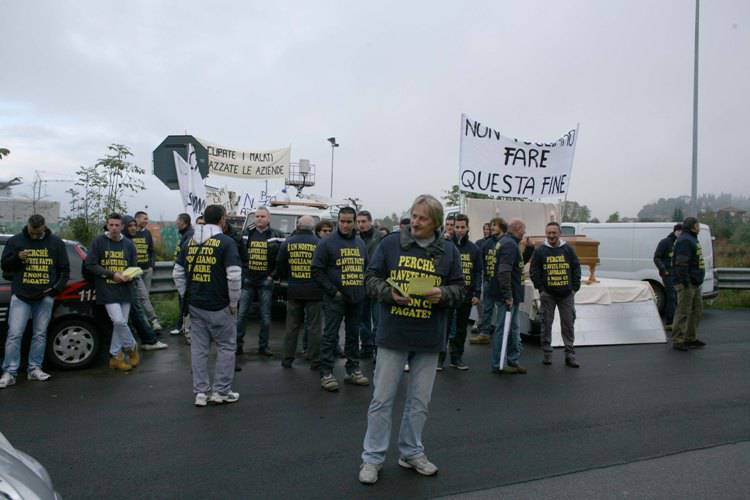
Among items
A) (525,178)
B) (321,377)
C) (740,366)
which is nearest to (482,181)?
(525,178)

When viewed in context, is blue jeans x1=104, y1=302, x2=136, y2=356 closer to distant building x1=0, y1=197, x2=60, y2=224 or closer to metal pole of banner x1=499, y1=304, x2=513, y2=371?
metal pole of banner x1=499, y1=304, x2=513, y2=371

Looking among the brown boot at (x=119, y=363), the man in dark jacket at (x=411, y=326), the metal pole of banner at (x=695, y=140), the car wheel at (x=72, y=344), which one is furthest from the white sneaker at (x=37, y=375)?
the metal pole of banner at (x=695, y=140)

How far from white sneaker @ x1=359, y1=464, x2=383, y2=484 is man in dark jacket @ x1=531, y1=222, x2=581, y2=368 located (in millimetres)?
4453

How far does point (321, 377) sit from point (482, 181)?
6.11 m

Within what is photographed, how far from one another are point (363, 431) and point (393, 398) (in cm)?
113

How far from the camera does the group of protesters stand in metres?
4.17

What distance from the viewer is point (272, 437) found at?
4980 mm

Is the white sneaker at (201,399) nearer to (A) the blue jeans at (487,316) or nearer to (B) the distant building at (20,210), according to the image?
(A) the blue jeans at (487,316)

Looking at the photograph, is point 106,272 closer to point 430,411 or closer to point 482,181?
point 430,411

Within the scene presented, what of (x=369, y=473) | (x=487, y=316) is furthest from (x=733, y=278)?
(x=369, y=473)

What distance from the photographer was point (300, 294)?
23.7 feet

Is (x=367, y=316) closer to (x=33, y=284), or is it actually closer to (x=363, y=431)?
(x=363, y=431)

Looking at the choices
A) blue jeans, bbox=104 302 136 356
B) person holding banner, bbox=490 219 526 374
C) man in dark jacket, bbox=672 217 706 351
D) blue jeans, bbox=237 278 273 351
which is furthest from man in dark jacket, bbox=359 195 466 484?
man in dark jacket, bbox=672 217 706 351

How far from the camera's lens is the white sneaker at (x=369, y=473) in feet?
13.4
